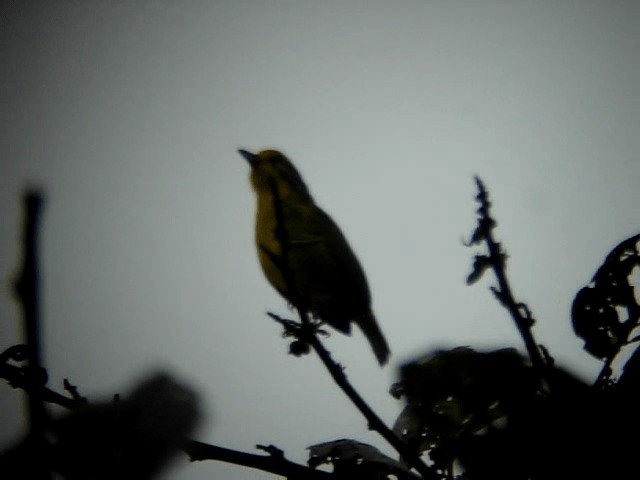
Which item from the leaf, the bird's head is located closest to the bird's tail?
the bird's head

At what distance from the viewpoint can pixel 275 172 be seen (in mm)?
6031

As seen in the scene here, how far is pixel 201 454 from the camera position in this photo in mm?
2061

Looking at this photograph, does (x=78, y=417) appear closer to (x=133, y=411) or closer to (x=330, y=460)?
(x=133, y=411)

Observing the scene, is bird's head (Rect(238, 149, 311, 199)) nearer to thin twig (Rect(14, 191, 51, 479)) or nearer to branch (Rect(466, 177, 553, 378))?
branch (Rect(466, 177, 553, 378))

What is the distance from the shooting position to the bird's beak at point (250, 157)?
5750mm

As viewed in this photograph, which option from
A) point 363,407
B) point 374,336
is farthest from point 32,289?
point 374,336

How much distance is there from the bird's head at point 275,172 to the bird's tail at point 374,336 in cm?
158

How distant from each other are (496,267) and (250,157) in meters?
4.21

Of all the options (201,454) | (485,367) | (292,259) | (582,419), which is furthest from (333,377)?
(292,259)

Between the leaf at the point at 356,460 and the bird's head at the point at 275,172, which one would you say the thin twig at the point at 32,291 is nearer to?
the leaf at the point at 356,460

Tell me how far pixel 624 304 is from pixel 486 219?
2.60 ft

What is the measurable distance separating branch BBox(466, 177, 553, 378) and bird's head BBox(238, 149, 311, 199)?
3985mm

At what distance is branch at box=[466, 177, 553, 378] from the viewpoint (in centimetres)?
185

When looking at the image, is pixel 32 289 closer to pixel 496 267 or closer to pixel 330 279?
pixel 496 267
